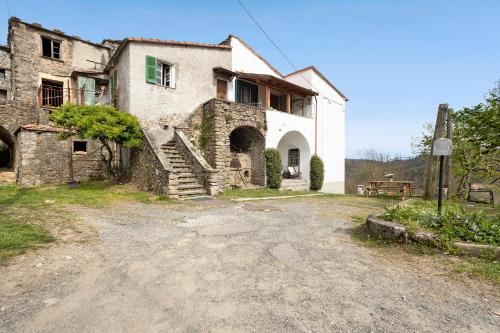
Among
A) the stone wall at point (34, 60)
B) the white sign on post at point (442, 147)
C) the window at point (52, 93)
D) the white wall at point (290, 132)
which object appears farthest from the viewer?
the window at point (52, 93)

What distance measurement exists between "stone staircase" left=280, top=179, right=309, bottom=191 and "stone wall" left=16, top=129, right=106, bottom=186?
11.3 meters

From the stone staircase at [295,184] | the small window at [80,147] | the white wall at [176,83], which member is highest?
the white wall at [176,83]

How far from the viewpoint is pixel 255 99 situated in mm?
17109

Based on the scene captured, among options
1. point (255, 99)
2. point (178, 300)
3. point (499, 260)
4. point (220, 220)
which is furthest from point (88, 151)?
point (499, 260)

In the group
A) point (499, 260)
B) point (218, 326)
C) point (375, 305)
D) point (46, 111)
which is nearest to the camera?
point (218, 326)

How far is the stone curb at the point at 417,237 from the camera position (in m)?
3.30

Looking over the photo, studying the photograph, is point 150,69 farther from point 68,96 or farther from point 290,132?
point 290,132

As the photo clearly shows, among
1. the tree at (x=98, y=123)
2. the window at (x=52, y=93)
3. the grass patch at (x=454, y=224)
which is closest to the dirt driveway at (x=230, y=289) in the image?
the grass patch at (x=454, y=224)

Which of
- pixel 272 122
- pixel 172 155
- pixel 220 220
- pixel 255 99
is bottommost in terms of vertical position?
pixel 220 220

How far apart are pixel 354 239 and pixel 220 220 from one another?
9.75 feet

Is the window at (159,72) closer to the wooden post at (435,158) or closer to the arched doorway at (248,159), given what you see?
the arched doorway at (248,159)

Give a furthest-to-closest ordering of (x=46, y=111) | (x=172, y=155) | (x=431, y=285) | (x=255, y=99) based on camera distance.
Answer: (x=255, y=99) → (x=46, y=111) → (x=172, y=155) → (x=431, y=285)

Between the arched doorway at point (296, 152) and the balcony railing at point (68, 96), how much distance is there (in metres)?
12.2

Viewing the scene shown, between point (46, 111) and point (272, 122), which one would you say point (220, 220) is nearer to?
point (272, 122)
